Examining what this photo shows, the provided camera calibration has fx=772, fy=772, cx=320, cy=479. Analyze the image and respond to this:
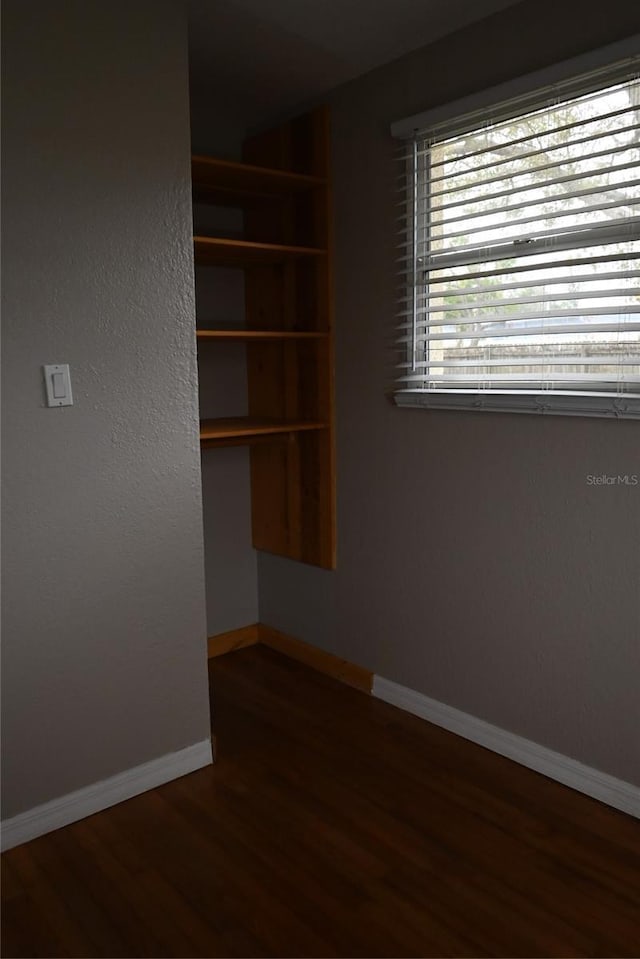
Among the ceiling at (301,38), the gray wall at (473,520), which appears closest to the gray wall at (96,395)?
the ceiling at (301,38)

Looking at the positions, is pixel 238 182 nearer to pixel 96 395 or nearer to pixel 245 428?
pixel 245 428

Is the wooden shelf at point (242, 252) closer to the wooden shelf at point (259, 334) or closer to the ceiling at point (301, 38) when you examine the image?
the wooden shelf at point (259, 334)

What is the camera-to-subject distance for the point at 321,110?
286 centimetres

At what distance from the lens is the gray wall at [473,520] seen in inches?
86.2

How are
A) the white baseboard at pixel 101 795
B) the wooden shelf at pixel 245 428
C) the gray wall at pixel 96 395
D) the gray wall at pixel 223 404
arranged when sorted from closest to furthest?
1. the gray wall at pixel 96 395
2. the white baseboard at pixel 101 795
3. the wooden shelf at pixel 245 428
4. the gray wall at pixel 223 404

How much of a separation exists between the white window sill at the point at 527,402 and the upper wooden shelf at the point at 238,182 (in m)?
0.89

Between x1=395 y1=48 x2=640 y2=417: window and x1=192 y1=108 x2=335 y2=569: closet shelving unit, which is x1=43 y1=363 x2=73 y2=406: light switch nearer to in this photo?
x1=192 y1=108 x2=335 y2=569: closet shelving unit

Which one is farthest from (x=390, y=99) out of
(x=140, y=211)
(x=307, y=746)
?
(x=307, y=746)

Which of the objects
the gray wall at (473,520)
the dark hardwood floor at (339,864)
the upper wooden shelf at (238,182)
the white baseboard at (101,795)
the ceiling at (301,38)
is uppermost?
the ceiling at (301,38)

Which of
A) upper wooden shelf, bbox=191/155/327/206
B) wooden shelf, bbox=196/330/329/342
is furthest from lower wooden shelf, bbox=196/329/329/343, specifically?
upper wooden shelf, bbox=191/155/327/206

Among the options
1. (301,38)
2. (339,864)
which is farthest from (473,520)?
(301,38)

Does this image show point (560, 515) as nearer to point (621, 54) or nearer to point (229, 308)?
point (621, 54)

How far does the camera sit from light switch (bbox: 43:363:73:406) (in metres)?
2.04

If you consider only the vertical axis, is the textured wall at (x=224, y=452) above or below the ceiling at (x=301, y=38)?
below
